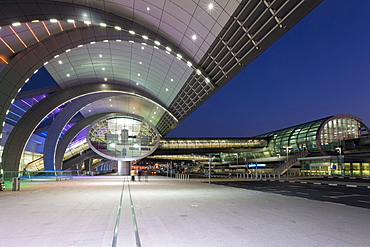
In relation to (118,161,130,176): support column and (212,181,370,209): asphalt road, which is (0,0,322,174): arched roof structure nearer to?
(212,181,370,209): asphalt road

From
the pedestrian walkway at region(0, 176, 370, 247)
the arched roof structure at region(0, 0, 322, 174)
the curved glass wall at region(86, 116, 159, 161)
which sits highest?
the arched roof structure at region(0, 0, 322, 174)

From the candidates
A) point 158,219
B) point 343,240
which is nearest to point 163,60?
point 158,219

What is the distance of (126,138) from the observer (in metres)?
60.9

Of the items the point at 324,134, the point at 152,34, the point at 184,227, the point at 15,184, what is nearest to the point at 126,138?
the point at 152,34

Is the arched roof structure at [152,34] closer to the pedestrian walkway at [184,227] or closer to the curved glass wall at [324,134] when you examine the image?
the pedestrian walkway at [184,227]

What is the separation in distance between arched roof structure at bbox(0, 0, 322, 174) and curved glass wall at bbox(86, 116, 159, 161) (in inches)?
1038

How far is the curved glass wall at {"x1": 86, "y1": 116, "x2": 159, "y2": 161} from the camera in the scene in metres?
58.9

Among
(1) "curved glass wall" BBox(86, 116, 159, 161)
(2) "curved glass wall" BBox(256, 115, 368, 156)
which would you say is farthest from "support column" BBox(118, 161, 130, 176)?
(2) "curved glass wall" BBox(256, 115, 368, 156)

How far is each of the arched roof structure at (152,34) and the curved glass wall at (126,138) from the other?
2637cm

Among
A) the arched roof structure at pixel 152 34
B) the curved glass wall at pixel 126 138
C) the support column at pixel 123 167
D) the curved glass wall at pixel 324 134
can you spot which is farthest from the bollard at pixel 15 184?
the curved glass wall at pixel 324 134

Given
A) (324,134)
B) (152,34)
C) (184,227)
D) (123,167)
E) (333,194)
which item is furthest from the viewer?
(324,134)

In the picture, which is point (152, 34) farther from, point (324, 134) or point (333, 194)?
point (324, 134)

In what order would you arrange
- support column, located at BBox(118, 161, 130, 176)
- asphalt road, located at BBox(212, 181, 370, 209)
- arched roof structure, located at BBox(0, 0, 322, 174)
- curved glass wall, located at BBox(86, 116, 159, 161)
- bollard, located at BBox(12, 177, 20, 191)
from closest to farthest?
asphalt road, located at BBox(212, 181, 370, 209) → arched roof structure, located at BBox(0, 0, 322, 174) → bollard, located at BBox(12, 177, 20, 191) → curved glass wall, located at BBox(86, 116, 159, 161) → support column, located at BBox(118, 161, 130, 176)

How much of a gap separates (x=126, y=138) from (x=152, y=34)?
40650 mm
